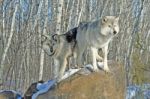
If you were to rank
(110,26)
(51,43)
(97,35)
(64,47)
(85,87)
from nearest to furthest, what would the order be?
(110,26), (97,35), (85,87), (64,47), (51,43)

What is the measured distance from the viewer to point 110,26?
7.23 meters

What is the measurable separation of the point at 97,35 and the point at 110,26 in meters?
0.52

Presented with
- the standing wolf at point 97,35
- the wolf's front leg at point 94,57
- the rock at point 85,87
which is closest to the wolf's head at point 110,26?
the standing wolf at point 97,35

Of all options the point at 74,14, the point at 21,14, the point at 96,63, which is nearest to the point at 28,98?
the point at 96,63

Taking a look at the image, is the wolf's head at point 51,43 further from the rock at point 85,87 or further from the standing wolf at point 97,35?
the rock at point 85,87

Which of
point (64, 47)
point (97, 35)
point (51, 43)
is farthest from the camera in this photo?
point (51, 43)

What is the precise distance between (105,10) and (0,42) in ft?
21.3

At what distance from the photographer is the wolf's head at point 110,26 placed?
7157 mm

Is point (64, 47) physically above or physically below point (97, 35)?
below

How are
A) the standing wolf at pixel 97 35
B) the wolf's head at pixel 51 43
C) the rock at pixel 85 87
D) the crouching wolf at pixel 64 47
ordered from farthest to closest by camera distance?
the wolf's head at pixel 51 43 → the crouching wolf at pixel 64 47 → the rock at pixel 85 87 → the standing wolf at pixel 97 35

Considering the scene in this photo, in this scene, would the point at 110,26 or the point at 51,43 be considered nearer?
the point at 110,26

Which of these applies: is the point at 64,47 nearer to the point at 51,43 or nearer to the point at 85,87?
the point at 51,43

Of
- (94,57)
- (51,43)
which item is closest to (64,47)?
(51,43)

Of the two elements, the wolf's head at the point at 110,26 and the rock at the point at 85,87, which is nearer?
the wolf's head at the point at 110,26
